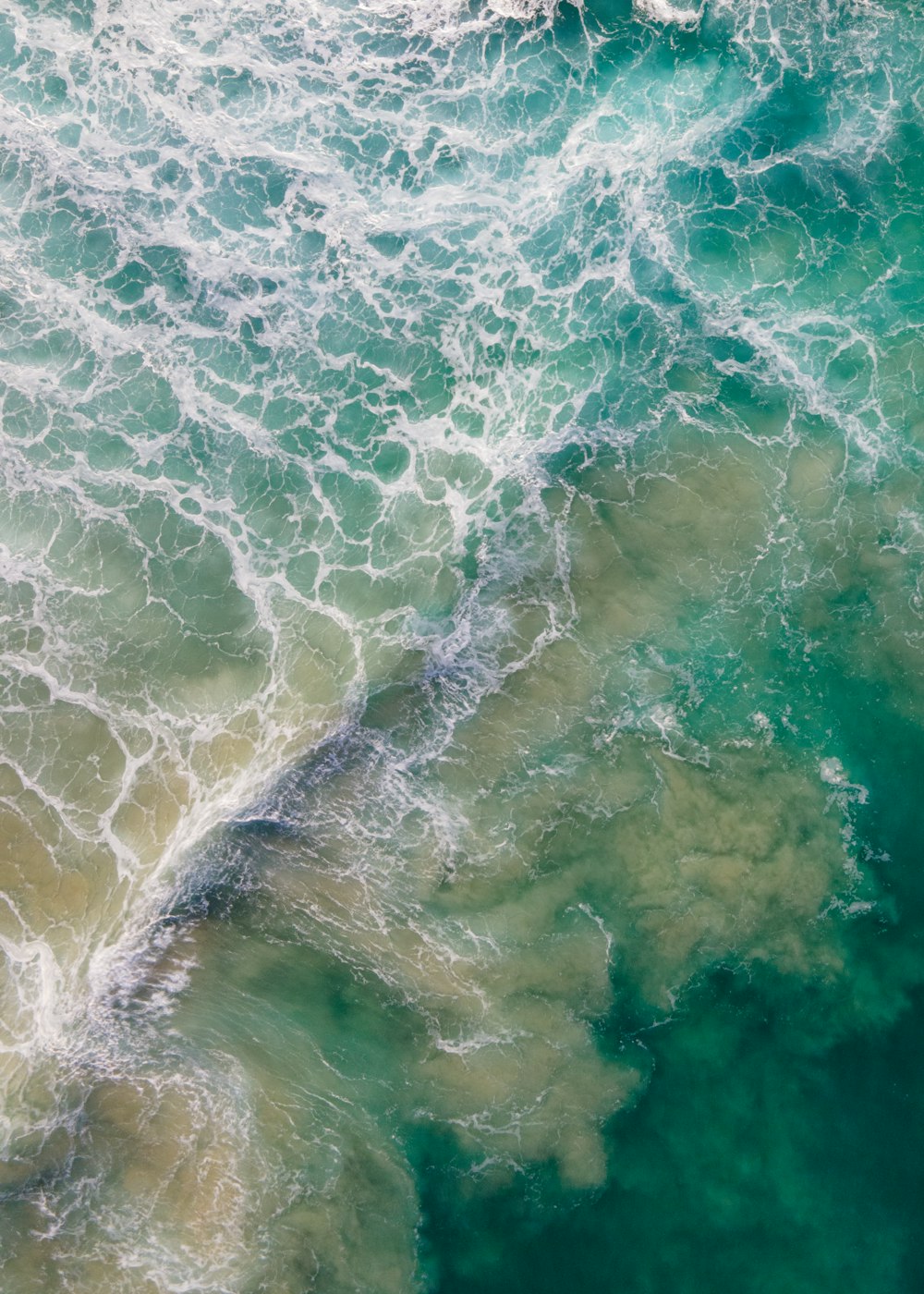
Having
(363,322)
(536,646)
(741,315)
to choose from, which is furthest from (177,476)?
(741,315)

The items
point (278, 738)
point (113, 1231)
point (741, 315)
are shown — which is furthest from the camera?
point (741, 315)

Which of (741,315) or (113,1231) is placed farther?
(741,315)

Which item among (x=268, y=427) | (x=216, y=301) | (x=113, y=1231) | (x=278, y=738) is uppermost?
(x=216, y=301)

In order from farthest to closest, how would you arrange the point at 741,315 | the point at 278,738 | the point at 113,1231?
the point at 741,315 < the point at 278,738 < the point at 113,1231

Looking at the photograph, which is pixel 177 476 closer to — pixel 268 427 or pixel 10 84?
pixel 268 427

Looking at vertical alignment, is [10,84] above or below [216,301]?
above

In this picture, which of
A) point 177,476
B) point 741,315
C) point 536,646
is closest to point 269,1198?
point 536,646
